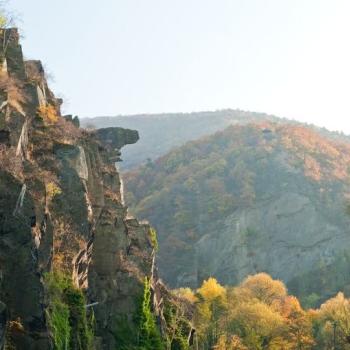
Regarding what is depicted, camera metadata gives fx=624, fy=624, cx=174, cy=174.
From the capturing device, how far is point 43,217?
99.1 ft

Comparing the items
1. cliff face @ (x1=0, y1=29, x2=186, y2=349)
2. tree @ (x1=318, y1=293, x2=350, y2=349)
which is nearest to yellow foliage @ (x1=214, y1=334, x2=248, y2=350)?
tree @ (x1=318, y1=293, x2=350, y2=349)

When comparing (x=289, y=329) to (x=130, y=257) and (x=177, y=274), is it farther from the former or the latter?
(x=177, y=274)

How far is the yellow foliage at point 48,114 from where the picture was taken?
38.1 meters

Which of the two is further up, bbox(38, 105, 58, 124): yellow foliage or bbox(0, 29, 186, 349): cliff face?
bbox(38, 105, 58, 124): yellow foliage

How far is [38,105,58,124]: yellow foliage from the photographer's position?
38112 mm

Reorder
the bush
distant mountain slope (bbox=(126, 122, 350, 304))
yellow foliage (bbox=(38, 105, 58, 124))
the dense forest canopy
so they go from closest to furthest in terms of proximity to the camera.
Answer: the bush, yellow foliage (bbox=(38, 105, 58, 124)), the dense forest canopy, distant mountain slope (bbox=(126, 122, 350, 304))

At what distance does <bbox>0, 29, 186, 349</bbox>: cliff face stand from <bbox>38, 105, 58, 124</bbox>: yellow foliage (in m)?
0.07

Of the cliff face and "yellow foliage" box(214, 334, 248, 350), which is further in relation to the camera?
"yellow foliage" box(214, 334, 248, 350)

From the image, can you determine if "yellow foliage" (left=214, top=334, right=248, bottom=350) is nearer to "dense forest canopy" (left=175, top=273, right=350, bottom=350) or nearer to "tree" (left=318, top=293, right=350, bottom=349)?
"dense forest canopy" (left=175, top=273, right=350, bottom=350)

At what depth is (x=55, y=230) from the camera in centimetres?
3384

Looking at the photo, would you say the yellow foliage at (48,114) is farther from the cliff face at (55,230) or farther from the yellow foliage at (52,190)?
the yellow foliage at (52,190)

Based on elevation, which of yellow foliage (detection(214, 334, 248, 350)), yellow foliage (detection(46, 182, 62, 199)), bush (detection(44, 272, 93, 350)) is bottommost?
yellow foliage (detection(214, 334, 248, 350))

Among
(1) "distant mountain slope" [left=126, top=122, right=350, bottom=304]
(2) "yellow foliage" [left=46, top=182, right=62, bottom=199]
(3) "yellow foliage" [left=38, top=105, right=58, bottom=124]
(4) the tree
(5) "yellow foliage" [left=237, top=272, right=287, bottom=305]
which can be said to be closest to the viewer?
(2) "yellow foliage" [left=46, top=182, right=62, bottom=199]

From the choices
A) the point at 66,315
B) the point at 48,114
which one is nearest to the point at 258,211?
the point at 48,114
